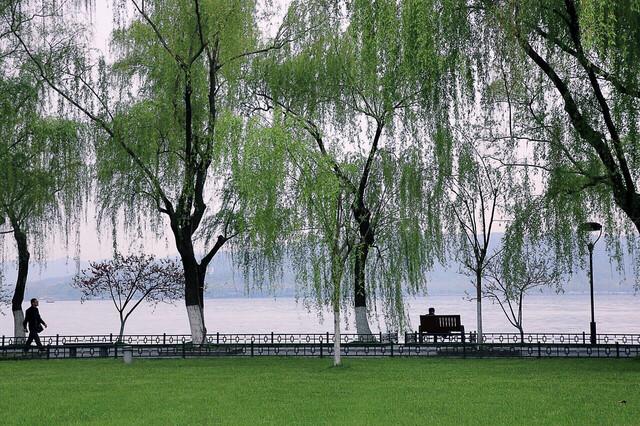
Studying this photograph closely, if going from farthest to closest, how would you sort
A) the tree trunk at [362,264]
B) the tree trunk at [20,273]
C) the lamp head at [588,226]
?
the tree trunk at [20,273]
the tree trunk at [362,264]
the lamp head at [588,226]

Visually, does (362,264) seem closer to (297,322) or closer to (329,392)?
(329,392)

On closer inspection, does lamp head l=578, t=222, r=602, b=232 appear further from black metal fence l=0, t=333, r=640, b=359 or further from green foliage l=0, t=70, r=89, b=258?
green foliage l=0, t=70, r=89, b=258

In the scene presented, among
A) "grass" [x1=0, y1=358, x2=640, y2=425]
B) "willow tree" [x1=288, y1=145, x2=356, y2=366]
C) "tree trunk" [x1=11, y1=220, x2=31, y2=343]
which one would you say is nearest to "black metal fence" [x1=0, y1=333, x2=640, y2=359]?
"grass" [x1=0, y1=358, x2=640, y2=425]

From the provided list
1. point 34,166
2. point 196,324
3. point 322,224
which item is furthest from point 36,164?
point 322,224

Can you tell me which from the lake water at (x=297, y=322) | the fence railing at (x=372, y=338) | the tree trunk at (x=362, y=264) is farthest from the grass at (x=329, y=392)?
the lake water at (x=297, y=322)

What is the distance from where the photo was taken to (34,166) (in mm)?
24938

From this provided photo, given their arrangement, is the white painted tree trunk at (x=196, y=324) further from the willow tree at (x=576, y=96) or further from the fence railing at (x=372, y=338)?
the willow tree at (x=576, y=96)

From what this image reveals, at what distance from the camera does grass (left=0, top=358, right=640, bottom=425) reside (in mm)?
11508

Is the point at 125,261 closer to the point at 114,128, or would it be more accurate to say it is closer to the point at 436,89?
the point at 114,128

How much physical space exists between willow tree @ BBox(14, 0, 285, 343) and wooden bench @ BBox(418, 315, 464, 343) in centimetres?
684

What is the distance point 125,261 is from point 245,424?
80.9 ft

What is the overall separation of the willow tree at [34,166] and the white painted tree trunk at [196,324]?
16.4ft

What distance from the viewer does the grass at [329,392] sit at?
1151 cm

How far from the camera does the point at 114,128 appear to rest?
23.2m
